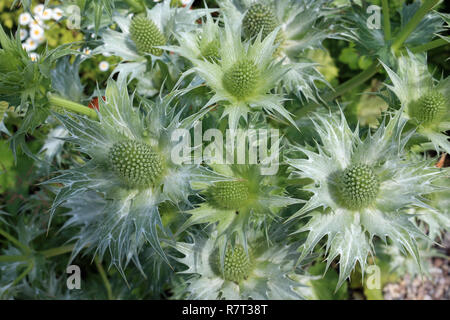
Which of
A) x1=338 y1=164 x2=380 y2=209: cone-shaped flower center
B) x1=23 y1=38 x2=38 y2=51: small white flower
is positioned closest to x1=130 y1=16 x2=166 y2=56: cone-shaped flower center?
x1=338 y1=164 x2=380 y2=209: cone-shaped flower center

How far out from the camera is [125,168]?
4.09 feet

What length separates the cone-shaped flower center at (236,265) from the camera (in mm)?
1414

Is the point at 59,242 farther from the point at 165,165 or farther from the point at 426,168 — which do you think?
the point at 426,168

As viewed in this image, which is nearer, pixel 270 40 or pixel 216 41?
pixel 270 40

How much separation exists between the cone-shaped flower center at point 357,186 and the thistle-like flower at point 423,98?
0.82 feet

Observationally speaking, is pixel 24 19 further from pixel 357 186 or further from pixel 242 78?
pixel 357 186

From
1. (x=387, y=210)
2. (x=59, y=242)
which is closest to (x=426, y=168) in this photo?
(x=387, y=210)

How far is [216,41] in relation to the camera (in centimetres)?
133

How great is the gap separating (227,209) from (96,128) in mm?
503

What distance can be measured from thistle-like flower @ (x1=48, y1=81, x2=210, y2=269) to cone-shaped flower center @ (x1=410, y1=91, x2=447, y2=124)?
825 millimetres

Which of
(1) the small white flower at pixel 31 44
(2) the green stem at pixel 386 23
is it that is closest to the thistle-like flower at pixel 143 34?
(2) the green stem at pixel 386 23

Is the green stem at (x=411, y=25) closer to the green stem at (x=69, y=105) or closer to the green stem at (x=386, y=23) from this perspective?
the green stem at (x=386, y=23)

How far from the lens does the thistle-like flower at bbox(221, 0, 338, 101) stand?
1504 millimetres

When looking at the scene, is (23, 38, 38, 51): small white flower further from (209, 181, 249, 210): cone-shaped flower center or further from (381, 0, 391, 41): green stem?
(381, 0, 391, 41): green stem
